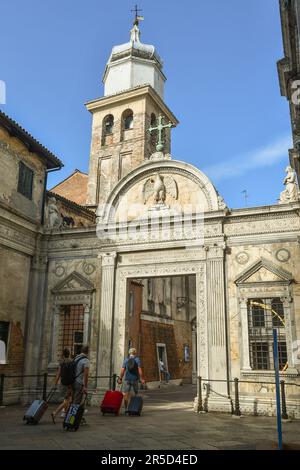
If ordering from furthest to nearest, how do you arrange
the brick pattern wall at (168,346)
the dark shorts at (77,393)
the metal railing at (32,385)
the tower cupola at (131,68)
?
the tower cupola at (131,68) → the brick pattern wall at (168,346) → the metal railing at (32,385) → the dark shorts at (77,393)

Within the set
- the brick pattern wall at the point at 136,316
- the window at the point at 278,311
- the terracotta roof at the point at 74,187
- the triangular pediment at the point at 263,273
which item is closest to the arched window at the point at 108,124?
the terracotta roof at the point at 74,187

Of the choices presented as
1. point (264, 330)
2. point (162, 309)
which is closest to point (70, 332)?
point (264, 330)

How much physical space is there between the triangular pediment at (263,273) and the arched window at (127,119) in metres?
18.4

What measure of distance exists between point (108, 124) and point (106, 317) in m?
18.8

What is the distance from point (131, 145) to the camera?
1089 inches

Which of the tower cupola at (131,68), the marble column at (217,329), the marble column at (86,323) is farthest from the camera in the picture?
the tower cupola at (131,68)

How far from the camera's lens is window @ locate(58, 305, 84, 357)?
15195 mm

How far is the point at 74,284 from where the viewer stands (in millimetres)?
15312

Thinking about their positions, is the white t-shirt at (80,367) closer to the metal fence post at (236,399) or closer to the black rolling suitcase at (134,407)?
the black rolling suitcase at (134,407)

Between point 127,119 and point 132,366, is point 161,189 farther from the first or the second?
point 127,119

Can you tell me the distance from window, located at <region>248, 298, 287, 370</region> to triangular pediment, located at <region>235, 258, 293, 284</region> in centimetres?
63

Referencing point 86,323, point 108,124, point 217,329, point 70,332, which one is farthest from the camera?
point 108,124

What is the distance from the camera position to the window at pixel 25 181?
15.0 m

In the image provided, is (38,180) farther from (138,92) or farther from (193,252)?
(138,92)
